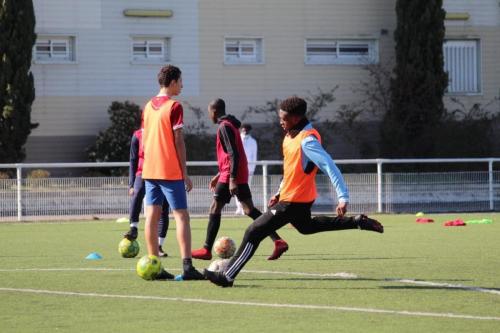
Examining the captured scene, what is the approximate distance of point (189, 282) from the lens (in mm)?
11812

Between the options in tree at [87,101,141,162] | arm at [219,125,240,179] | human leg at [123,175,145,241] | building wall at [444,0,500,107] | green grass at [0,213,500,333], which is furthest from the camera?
building wall at [444,0,500,107]

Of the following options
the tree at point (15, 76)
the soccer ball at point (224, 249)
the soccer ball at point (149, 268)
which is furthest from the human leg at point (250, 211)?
the tree at point (15, 76)

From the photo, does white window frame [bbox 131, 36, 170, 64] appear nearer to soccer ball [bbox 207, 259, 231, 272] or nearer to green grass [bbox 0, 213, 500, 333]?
green grass [bbox 0, 213, 500, 333]

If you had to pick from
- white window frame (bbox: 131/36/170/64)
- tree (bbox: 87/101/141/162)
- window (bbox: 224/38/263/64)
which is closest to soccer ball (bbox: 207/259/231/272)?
tree (bbox: 87/101/141/162)

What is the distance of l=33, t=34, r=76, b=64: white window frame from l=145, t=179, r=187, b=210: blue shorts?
76.6 ft

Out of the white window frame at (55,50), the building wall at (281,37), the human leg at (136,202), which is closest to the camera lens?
the human leg at (136,202)

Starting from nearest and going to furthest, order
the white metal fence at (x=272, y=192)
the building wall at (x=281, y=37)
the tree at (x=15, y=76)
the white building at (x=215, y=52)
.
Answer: the white metal fence at (x=272, y=192)
the tree at (x=15, y=76)
the white building at (x=215, y=52)
the building wall at (x=281, y=37)

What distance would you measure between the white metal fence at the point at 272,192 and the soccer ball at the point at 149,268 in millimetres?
13756

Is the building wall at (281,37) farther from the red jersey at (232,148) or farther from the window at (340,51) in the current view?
the red jersey at (232,148)

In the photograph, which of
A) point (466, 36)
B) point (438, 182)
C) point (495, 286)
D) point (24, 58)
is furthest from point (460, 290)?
point (466, 36)

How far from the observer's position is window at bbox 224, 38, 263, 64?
36.9m

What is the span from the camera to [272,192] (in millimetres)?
26781

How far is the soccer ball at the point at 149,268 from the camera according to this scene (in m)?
11.8

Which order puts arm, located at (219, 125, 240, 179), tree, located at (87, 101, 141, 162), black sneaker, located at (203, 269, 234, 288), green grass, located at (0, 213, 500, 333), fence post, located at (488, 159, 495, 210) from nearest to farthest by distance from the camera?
green grass, located at (0, 213, 500, 333), black sneaker, located at (203, 269, 234, 288), arm, located at (219, 125, 240, 179), fence post, located at (488, 159, 495, 210), tree, located at (87, 101, 141, 162)
